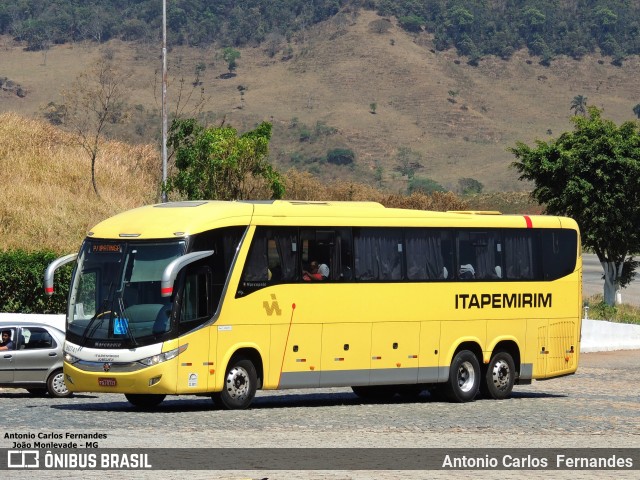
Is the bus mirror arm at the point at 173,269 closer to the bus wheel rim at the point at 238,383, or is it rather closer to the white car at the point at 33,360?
the bus wheel rim at the point at 238,383

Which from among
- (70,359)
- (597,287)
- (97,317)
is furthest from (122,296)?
(597,287)

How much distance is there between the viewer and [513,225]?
2678cm

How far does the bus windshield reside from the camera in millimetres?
21188

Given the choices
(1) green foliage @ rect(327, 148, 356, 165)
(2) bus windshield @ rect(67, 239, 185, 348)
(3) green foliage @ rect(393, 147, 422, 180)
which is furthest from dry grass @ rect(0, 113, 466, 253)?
(1) green foliage @ rect(327, 148, 356, 165)

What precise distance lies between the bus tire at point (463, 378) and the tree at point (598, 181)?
1121 inches

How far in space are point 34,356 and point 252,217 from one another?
5905 millimetres

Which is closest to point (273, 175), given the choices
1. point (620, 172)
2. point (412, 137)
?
point (620, 172)

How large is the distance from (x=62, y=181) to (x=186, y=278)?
32635 millimetres

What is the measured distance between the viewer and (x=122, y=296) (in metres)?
21.2

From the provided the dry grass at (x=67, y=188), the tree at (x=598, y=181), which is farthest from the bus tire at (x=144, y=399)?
the tree at (x=598, y=181)

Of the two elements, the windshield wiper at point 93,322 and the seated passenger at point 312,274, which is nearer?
the windshield wiper at point 93,322

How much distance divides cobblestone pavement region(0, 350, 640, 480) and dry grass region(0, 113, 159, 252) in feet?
59.6

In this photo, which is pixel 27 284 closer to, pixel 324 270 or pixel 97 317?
pixel 324 270

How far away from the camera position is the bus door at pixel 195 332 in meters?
21.2
